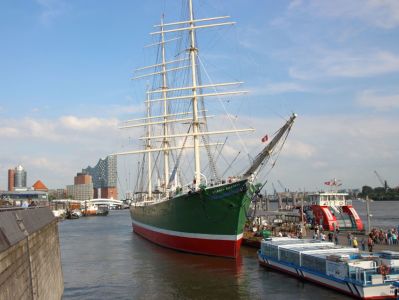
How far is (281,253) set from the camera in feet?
106

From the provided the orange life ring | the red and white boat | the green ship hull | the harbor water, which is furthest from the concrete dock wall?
the red and white boat

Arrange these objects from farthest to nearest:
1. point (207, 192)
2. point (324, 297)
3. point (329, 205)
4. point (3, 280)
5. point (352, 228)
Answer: point (329, 205)
point (352, 228)
point (207, 192)
point (324, 297)
point (3, 280)

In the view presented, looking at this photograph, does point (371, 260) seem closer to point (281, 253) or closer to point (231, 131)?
point (281, 253)

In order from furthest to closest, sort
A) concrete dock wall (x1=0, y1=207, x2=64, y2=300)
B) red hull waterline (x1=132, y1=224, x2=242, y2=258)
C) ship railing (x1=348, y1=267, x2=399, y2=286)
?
red hull waterline (x1=132, y1=224, x2=242, y2=258)
ship railing (x1=348, y1=267, x2=399, y2=286)
concrete dock wall (x1=0, y1=207, x2=64, y2=300)

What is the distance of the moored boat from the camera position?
74.0ft

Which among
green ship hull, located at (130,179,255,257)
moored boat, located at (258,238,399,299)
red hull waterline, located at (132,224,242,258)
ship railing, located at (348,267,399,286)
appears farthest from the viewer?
red hull waterline, located at (132,224,242,258)

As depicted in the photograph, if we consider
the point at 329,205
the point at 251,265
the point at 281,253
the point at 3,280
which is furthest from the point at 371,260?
the point at 329,205

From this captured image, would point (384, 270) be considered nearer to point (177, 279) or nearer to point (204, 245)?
point (177, 279)

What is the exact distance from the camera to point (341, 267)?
24625 mm

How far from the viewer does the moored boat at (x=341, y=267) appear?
22.6 meters

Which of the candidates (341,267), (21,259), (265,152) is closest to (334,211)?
(265,152)

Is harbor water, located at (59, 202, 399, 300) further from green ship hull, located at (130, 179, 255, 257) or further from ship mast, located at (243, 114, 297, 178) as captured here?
ship mast, located at (243, 114, 297, 178)

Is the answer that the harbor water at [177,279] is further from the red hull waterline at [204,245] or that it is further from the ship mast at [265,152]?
the ship mast at [265,152]

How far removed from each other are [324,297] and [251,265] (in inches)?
447
